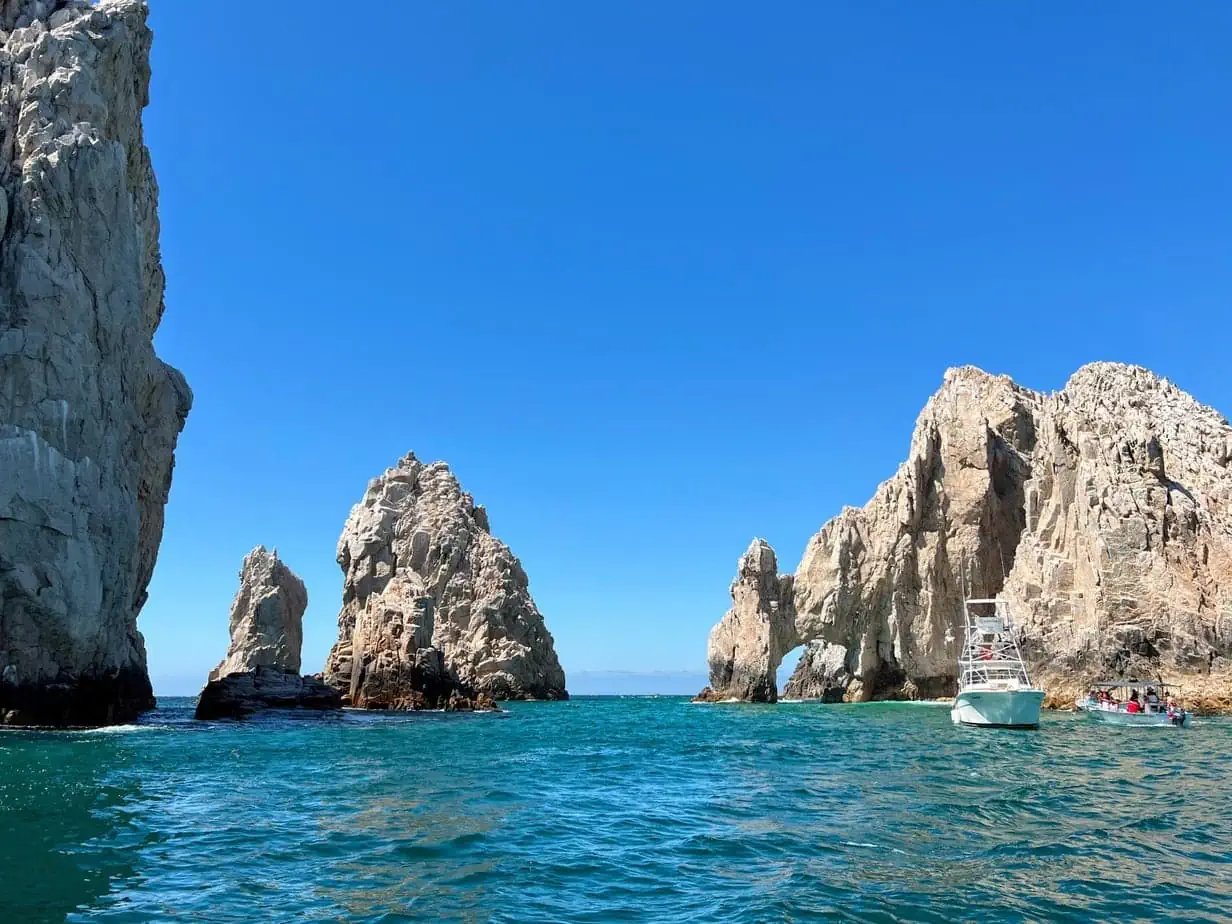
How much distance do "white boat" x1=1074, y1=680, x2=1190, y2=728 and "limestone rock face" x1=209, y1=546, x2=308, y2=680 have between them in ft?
269

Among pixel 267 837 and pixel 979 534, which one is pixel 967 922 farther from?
pixel 979 534

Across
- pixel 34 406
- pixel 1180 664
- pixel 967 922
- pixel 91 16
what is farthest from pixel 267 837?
pixel 1180 664

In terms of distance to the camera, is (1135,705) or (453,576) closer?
(1135,705)

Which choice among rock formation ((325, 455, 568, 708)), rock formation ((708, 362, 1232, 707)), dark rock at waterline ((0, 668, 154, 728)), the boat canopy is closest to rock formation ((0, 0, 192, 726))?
dark rock at waterline ((0, 668, 154, 728))

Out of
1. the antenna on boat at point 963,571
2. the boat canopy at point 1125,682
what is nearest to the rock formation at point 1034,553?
the antenna on boat at point 963,571

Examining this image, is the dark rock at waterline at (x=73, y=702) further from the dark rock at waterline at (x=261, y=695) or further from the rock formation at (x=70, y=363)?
the dark rock at waterline at (x=261, y=695)

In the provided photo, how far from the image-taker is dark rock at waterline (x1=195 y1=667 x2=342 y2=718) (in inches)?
2331

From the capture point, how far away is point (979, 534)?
3738 inches

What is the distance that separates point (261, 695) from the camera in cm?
6144

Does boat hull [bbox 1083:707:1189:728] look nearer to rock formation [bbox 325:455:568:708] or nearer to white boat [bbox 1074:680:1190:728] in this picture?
white boat [bbox 1074:680:1190:728]

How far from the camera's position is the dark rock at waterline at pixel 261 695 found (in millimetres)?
59219

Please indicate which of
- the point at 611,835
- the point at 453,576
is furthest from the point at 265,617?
the point at 611,835

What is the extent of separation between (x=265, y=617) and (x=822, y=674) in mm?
64012

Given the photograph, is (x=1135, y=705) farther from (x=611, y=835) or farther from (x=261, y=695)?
(x=261, y=695)
